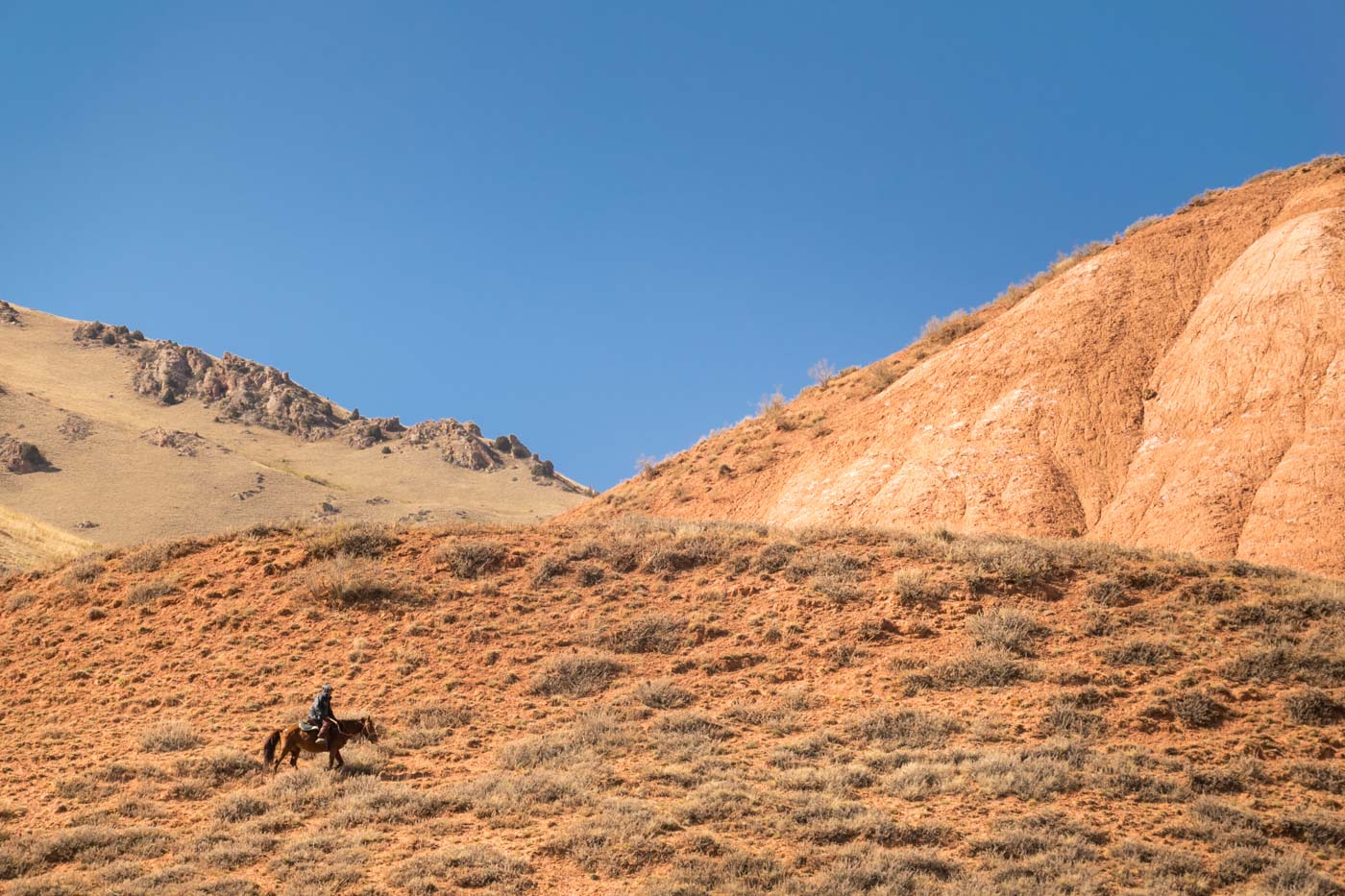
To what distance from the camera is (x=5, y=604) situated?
808 inches

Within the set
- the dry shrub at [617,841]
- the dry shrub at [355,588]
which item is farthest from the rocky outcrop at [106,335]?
the dry shrub at [617,841]

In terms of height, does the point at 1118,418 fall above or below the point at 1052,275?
below

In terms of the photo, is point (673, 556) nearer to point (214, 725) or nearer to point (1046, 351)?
point (214, 725)

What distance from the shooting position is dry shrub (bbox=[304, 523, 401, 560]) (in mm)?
20656

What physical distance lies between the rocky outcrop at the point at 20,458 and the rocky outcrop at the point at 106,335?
42.8 metres

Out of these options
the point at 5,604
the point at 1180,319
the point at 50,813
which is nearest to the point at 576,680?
the point at 50,813

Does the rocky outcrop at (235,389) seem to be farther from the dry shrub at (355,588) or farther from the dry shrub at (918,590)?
the dry shrub at (918,590)

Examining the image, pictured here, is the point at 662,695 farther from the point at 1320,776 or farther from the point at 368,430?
the point at 368,430

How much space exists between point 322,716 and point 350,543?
8273 millimetres

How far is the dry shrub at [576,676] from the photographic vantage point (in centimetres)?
1566

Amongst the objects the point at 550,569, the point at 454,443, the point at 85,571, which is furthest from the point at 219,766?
the point at 454,443

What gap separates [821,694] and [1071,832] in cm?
492

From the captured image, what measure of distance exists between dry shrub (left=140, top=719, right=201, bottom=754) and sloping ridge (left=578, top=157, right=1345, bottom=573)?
61.3 feet

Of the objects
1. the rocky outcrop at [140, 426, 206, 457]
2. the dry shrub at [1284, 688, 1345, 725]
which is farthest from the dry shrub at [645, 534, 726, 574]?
the rocky outcrop at [140, 426, 206, 457]
